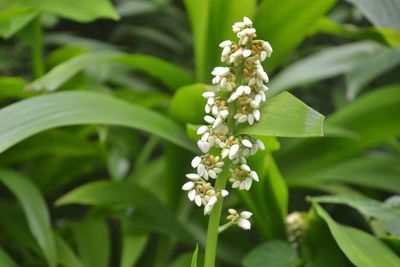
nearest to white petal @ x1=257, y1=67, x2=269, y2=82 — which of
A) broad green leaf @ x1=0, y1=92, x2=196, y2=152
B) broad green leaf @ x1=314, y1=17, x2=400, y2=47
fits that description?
broad green leaf @ x1=0, y1=92, x2=196, y2=152

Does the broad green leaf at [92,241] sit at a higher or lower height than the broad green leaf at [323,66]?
lower

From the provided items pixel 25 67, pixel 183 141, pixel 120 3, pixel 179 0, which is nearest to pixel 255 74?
pixel 183 141

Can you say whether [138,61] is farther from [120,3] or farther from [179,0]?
[179,0]

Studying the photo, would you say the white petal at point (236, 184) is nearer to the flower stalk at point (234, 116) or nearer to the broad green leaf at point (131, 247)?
the flower stalk at point (234, 116)

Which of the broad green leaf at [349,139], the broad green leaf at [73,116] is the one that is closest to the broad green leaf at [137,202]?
the broad green leaf at [73,116]

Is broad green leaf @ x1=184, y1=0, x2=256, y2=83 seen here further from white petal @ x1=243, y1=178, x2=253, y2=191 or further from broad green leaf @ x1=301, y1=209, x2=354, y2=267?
white petal @ x1=243, y1=178, x2=253, y2=191

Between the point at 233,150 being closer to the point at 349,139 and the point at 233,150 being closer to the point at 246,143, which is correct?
the point at 246,143
